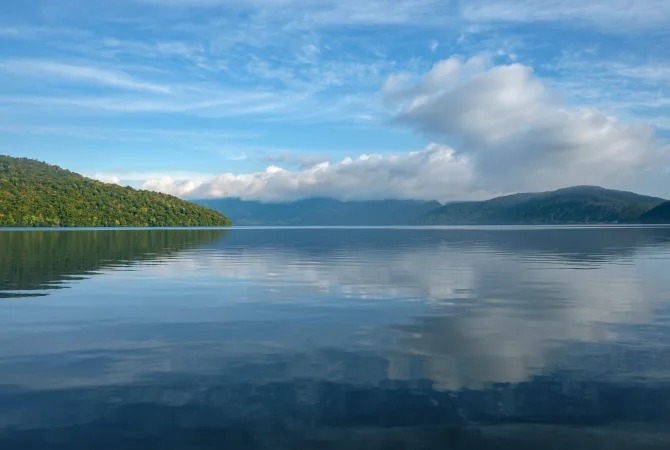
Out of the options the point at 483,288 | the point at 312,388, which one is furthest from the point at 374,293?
the point at 312,388

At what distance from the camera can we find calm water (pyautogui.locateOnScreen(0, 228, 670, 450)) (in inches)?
588

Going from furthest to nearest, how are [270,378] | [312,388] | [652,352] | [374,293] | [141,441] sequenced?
[374,293], [652,352], [270,378], [312,388], [141,441]

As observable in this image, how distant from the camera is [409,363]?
2184 cm

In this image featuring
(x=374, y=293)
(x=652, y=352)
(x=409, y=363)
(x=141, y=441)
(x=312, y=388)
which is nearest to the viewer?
(x=141, y=441)

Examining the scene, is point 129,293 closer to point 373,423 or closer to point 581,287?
point 373,423

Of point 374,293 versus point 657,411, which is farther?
point 374,293

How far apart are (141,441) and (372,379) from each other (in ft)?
27.1

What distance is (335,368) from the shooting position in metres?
21.2

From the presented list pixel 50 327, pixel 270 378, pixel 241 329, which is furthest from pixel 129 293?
pixel 270 378

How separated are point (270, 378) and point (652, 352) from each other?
16160 mm

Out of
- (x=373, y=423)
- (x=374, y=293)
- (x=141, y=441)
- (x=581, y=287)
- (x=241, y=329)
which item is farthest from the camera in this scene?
(x=581, y=287)

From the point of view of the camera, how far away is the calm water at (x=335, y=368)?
1495 cm

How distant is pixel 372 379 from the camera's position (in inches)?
774

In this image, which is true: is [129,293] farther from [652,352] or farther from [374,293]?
[652,352]
